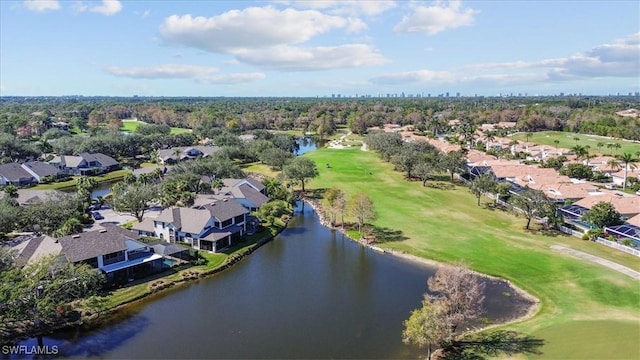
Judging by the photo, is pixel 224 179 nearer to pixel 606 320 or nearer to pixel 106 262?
pixel 106 262

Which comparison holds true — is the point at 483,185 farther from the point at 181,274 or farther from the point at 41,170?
the point at 41,170

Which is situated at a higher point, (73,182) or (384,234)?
(73,182)

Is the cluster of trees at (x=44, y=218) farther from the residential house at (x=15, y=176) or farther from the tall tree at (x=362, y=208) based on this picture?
the residential house at (x=15, y=176)

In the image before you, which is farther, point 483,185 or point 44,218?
point 483,185

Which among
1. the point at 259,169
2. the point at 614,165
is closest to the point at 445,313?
the point at 259,169

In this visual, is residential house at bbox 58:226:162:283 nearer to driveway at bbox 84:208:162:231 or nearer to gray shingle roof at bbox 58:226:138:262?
gray shingle roof at bbox 58:226:138:262

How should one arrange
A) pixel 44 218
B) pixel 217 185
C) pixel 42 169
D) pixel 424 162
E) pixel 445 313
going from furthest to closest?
pixel 424 162 < pixel 42 169 < pixel 217 185 < pixel 44 218 < pixel 445 313

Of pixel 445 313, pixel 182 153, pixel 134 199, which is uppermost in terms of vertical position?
pixel 182 153

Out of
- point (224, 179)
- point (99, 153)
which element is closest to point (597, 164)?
point (224, 179)
